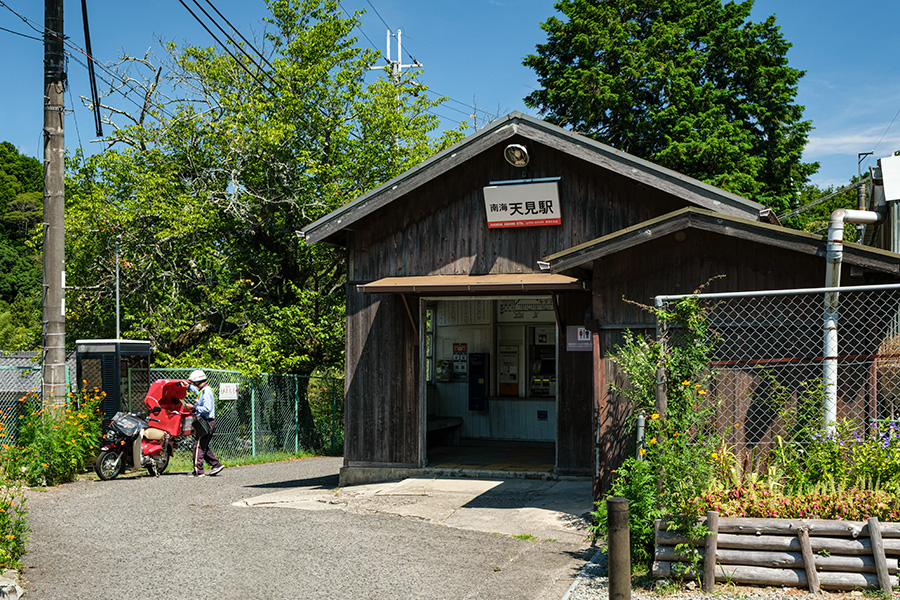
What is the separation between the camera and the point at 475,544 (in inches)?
336

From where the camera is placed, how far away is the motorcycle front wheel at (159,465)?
45.5 feet

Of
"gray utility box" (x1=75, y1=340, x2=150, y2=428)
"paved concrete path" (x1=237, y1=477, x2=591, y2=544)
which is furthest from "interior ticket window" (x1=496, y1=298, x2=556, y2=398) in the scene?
"gray utility box" (x1=75, y1=340, x2=150, y2=428)

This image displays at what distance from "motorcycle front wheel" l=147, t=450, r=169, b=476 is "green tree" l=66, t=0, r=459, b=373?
448 cm

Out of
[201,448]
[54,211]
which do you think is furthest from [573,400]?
[54,211]

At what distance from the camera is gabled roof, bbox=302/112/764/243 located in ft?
34.4

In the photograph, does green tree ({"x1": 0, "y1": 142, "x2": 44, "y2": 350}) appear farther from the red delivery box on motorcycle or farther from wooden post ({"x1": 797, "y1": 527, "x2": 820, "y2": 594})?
wooden post ({"x1": 797, "y1": 527, "x2": 820, "y2": 594})

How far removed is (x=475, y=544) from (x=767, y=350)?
3.59 metres

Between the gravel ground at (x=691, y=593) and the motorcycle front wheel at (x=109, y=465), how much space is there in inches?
362

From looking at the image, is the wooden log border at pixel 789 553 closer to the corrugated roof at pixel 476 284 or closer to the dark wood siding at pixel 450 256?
the corrugated roof at pixel 476 284

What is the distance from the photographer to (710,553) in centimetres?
620

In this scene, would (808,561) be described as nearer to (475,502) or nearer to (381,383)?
(475,502)

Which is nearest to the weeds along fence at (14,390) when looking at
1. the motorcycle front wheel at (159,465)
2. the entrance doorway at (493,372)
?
the motorcycle front wheel at (159,465)

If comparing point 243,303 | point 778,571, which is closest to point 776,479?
point 778,571

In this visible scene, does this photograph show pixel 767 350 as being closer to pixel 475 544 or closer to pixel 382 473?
pixel 475 544
